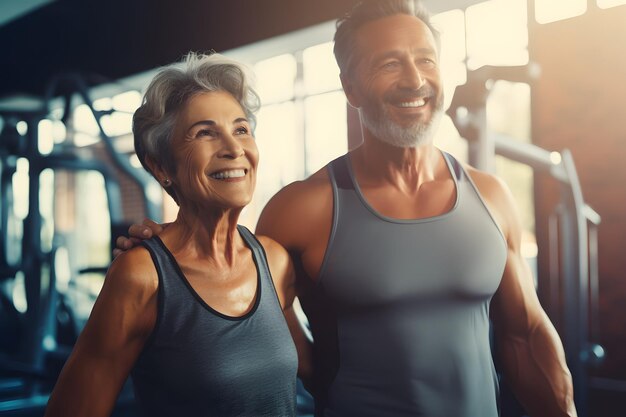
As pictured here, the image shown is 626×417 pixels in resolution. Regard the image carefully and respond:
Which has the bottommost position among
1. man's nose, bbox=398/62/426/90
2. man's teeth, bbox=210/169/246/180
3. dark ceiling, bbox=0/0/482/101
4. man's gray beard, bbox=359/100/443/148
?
man's teeth, bbox=210/169/246/180

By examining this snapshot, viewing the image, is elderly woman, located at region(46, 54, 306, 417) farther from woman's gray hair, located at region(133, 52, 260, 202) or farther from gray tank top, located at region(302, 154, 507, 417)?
gray tank top, located at region(302, 154, 507, 417)

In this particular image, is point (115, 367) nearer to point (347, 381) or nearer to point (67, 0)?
point (347, 381)

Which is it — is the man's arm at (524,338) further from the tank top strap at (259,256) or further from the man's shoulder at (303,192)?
the tank top strap at (259,256)

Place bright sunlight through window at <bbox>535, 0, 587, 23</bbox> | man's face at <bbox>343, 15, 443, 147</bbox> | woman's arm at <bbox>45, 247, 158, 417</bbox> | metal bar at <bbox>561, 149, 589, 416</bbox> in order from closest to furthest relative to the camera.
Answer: woman's arm at <bbox>45, 247, 158, 417</bbox> < man's face at <bbox>343, 15, 443, 147</bbox> < metal bar at <bbox>561, 149, 589, 416</bbox> < bright sunlight through window at <bbox>535, 0, 587, 23</bbox>

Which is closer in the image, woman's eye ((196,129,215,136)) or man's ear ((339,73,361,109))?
woman's eye ((196,129,215,136))

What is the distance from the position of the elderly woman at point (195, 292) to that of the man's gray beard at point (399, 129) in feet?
0.72

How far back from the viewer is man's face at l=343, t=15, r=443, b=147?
1.05 meters

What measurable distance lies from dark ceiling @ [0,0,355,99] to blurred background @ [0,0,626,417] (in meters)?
0.02

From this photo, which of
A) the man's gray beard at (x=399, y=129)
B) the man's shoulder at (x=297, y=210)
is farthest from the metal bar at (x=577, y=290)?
the man's shoulder at (x=297, y=210)

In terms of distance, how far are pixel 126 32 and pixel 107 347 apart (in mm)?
4903

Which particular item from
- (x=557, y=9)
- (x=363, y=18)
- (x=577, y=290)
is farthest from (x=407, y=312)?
(x=557, y=9)

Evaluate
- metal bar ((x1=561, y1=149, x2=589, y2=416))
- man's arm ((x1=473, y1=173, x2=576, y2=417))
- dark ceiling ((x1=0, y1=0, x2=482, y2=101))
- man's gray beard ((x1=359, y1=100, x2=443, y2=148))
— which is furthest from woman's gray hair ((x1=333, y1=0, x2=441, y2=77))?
dark ceiling ((x1=0, y1=0, x2=482, y2=101))

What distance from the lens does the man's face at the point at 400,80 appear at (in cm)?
105

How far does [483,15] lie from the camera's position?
3.20 meters
